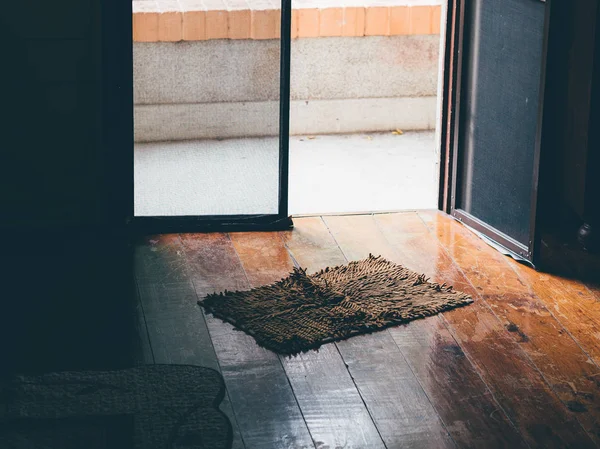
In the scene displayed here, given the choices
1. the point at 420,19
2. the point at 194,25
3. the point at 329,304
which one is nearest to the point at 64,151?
the point at 194,25

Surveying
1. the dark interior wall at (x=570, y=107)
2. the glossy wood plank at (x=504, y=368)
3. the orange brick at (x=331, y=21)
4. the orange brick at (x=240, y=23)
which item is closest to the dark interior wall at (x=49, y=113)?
the orange brick at (x=240, y=23)

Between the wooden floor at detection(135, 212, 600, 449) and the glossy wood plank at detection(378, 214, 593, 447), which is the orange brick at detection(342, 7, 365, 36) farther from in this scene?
the glossy wood plank at detection(378, 214, 593, 447)

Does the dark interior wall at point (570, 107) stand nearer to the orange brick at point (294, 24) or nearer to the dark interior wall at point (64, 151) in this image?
the dark interior wall at point (64, 151)

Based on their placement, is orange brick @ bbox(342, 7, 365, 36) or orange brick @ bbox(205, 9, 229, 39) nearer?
orange brick @ bbox(205, 9, 229, 39)

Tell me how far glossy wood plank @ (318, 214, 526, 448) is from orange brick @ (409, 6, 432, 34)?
2.77m

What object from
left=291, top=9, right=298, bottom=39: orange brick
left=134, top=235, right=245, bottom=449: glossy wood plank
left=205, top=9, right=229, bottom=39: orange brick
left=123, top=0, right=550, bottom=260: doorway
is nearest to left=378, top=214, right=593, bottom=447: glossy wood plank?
left=123, top=0, right=550, bottom=260: doorway

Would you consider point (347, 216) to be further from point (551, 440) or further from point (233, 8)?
point (551, 440)

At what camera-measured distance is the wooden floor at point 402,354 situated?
268 centimetres

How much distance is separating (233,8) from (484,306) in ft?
4.61

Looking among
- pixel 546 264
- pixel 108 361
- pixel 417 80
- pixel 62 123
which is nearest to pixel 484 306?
pixel 546 264

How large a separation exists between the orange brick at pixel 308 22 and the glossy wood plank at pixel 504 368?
2.07m

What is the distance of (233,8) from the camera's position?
3.76m

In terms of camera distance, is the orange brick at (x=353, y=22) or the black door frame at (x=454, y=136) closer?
the black door frame at (x=454, y=136)

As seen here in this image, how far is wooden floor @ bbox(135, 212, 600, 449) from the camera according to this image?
268 centimetres
